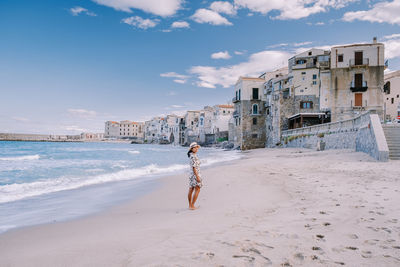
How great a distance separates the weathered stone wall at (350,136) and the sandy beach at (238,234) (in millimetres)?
5621

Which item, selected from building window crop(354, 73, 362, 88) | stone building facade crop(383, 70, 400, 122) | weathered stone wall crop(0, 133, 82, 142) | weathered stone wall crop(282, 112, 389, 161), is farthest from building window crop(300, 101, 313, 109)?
weathered stone wall crop(0, 133, 82, 142)

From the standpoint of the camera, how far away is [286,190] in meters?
6.72

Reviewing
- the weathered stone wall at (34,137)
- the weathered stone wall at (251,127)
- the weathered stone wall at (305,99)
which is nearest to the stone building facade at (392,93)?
the weathered stone wall at (305,99)

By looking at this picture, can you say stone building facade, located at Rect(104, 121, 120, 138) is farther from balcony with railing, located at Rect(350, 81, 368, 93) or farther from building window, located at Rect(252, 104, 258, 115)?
balcony with railing, located at Rect(350, 81, 368, 93)

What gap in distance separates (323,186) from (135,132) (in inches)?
5859

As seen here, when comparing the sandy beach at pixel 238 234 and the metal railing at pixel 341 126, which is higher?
the metal railing at pixel 341 126

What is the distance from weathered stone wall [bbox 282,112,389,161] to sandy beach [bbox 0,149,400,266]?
5.62 metres

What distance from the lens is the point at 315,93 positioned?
3553 cm

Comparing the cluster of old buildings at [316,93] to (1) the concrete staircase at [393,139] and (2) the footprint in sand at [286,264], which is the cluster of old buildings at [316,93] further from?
(2) the footprint in sand at [286,264]

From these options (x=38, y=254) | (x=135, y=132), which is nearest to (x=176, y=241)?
(x=38, y=254)

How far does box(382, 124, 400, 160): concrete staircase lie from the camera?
11.3 metres

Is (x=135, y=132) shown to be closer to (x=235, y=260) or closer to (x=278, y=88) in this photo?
(x=278, y=88)

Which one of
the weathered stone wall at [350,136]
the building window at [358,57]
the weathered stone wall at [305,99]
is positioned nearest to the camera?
the weathered stone wall at [350,136]

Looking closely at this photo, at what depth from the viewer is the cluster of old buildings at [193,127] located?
222 feet
